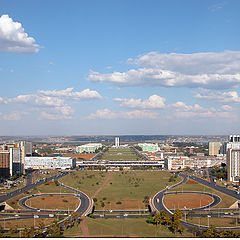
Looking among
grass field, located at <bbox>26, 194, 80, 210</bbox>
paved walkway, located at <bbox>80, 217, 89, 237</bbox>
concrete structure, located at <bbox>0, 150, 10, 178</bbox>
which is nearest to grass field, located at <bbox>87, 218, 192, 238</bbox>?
paved walkway, located at <bbox>80, 217, 89, 237</bbox>

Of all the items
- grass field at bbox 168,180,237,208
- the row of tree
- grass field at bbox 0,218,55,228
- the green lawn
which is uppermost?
the row of tree

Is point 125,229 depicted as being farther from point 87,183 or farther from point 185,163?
point 185,163

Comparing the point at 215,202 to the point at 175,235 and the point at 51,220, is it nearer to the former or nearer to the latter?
the point at 175,235

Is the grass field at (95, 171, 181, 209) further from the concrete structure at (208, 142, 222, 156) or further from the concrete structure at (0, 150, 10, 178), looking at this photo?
the concrete structure at (208, 142, 222, 156)

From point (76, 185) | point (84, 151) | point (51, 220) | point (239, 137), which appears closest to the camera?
point (51, 220)

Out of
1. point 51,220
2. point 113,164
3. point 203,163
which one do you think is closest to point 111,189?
point 51,220

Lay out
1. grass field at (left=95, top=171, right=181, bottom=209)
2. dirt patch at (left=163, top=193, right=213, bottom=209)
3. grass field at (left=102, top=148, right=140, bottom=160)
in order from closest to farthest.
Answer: dirt patch at (left=163, top=193, right=213, bottom=209) → grass field at (left=95, top=171, right=181, bottom=209) → grass field at (left=102, top=148, right=140, bottom=160)
